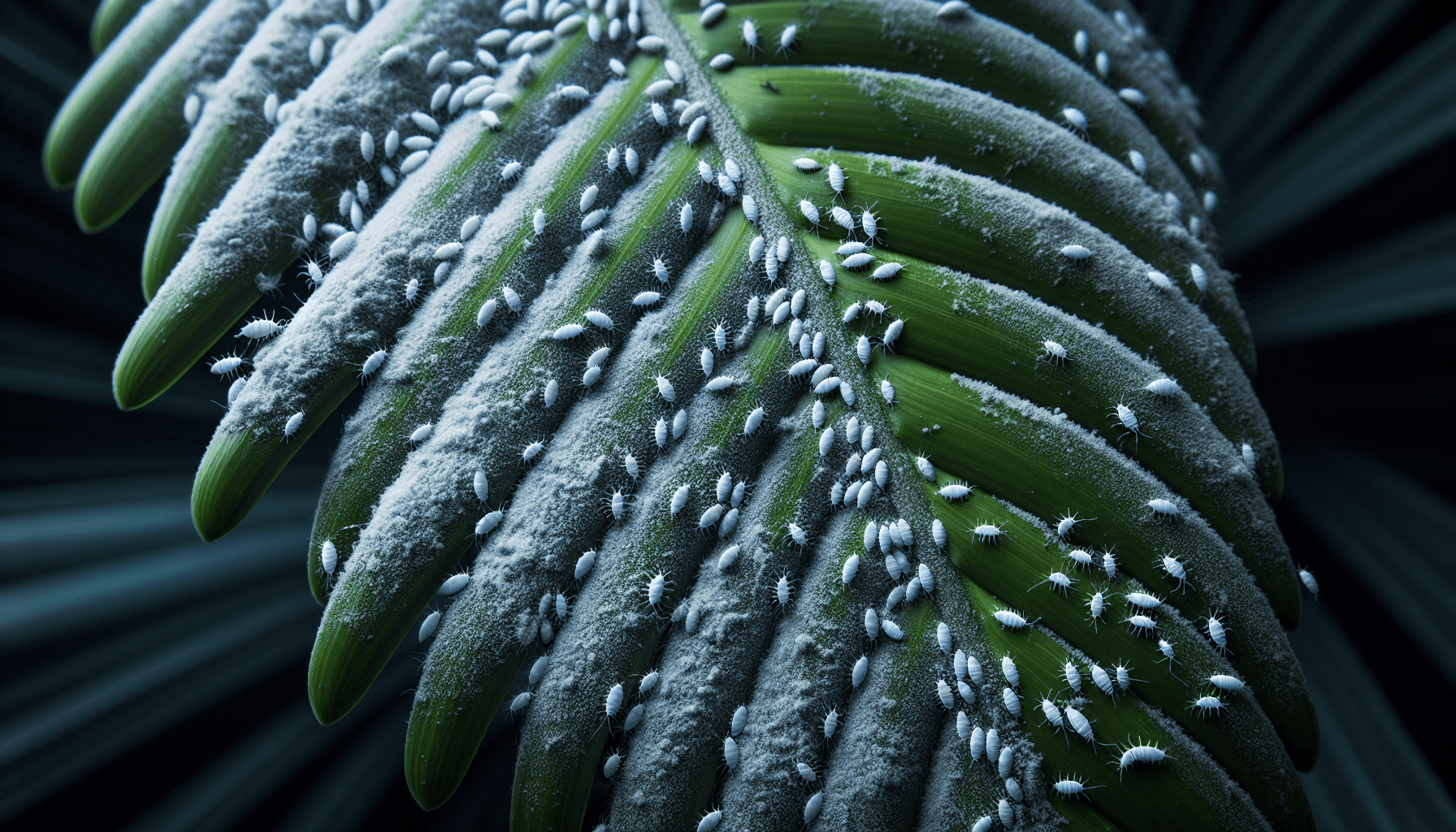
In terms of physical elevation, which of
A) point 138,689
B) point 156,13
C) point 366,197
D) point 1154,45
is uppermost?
point 1154,45

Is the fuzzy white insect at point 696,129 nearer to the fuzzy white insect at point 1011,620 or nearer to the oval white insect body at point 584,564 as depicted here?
the oval white insect body at point 584,564

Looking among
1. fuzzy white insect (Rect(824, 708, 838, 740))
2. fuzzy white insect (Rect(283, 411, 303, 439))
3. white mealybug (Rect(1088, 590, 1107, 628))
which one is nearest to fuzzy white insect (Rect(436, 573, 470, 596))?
fuzzy white insect (Rect(283, 411, 303, 439))

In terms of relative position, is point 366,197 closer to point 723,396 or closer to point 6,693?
point 723,396

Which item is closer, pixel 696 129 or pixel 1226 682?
pixel 1226 682

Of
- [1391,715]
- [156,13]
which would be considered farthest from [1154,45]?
[156,13]

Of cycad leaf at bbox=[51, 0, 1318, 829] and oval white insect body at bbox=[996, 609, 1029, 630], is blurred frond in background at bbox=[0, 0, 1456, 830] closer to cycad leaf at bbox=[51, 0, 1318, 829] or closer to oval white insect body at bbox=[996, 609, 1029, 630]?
cycad leaf at bbox=[51, 0, 1318, 829]

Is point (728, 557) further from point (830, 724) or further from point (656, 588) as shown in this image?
point (830, 724)

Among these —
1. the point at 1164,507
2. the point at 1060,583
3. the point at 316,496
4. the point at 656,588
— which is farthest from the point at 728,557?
the point at 316,496
